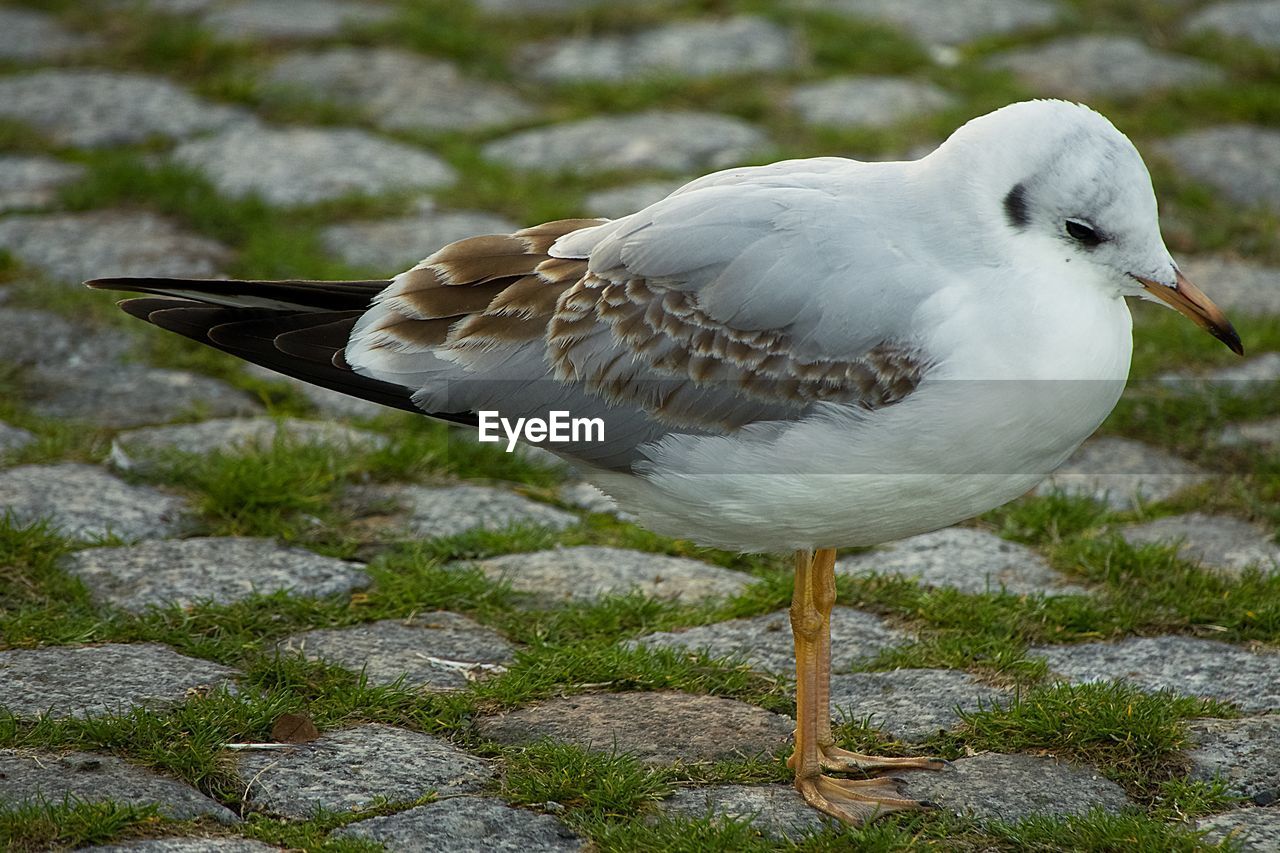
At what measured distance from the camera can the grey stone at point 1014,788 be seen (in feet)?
11.1

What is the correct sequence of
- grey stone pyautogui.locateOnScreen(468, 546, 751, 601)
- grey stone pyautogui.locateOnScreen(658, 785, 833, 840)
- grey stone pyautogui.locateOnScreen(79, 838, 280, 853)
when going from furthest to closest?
grey stone pyautogui.locateOnScreen(468, 546, 751, 601) < grey stone pyautogui.locateOnScreen(658, 785, 833, 840) < grey stone pyautogui.locateOnScreen(79, 838, 280, 853)

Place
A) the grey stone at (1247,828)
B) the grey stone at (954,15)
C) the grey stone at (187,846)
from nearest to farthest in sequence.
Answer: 1. the grey stone at (187,846)
2. the grey stone at (1247,828)
3. the grey stone at (954,15)

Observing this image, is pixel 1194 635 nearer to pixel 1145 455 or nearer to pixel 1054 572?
pixel 1054 572

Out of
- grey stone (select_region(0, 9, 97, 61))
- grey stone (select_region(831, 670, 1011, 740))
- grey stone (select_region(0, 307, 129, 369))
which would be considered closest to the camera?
grey stone (select_region(831, 670, 1011, 740))

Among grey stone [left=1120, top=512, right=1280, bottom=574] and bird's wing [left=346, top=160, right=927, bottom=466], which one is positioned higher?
bird's wing [left=346, top=160, right=927, bottom=466]

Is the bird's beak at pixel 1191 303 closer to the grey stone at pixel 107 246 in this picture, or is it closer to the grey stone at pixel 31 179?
the grey stone at pixel 107 246

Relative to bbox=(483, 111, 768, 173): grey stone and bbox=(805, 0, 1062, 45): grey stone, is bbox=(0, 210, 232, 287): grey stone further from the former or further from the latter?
bbox=(805, 0, 1062, 45): grey stone

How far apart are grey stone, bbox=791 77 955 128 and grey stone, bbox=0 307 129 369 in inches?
136

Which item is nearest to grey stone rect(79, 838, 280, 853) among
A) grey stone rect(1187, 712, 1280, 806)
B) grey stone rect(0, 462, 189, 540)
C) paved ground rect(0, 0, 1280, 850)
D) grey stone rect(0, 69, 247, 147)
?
paved ground rect(0, 0, 1280, 850)

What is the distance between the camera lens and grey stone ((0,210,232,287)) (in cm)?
615

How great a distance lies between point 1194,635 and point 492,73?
5139 mm

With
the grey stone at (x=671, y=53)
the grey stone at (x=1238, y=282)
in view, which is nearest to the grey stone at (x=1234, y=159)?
the grey stone at (x=1238, y=282)

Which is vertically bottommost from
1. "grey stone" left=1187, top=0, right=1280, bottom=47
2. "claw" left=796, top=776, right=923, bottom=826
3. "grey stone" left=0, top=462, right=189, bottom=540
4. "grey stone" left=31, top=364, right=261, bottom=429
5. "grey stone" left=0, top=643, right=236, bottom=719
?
"claw" left=796, top=776, right=923, bottom=826

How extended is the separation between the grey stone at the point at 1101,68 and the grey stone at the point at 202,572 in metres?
4.81
